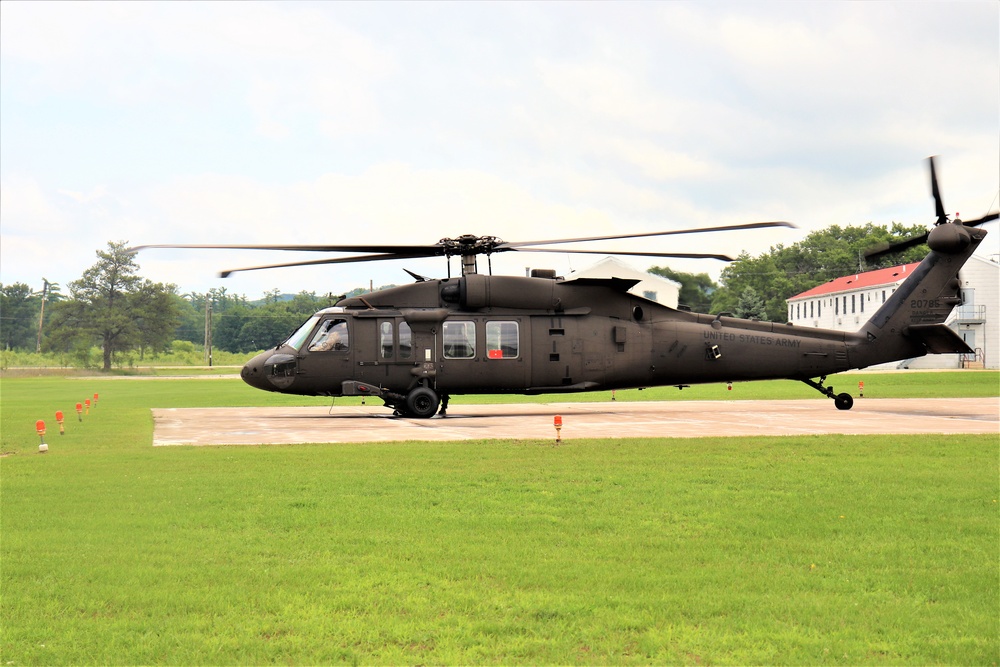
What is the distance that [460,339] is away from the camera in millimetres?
25547

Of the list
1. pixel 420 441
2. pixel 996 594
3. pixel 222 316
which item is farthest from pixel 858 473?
pixel 222 316

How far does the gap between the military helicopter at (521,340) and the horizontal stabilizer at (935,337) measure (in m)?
0.05

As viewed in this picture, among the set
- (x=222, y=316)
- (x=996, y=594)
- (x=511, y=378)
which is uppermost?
(x=222, y=316)

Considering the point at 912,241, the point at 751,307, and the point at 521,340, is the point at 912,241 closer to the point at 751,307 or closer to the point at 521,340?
the point at 521,340

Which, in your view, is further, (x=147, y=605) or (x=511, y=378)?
(x=511, y=378)

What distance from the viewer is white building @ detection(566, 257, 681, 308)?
9688 centimetres

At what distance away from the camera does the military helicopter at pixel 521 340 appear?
82.3 feet

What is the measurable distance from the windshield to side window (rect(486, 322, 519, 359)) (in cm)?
514

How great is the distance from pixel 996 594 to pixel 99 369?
375 feet

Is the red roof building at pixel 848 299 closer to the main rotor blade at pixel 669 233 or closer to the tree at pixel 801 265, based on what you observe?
the tree at pixel 801 265

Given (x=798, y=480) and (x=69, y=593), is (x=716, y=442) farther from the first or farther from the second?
(x=69, y=593)

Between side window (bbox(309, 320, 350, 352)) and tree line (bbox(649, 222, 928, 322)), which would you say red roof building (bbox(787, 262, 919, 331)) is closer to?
tree line (bbox(649, 222, 928, 322))

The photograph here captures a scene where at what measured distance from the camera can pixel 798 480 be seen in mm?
13000

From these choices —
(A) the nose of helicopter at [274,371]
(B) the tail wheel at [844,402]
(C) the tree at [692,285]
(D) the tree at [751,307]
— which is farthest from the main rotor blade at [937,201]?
(C) the tree at [692,285]
